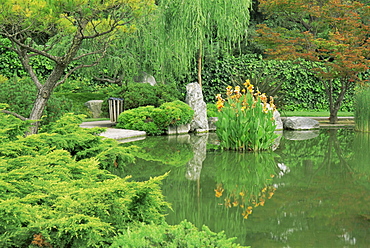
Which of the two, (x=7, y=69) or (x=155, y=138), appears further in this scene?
(x=7, y=69)

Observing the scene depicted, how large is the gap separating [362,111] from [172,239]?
11326mm

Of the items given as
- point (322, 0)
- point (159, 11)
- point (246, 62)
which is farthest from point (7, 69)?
point (322, 0)

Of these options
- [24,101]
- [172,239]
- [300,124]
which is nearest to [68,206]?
[172,239]

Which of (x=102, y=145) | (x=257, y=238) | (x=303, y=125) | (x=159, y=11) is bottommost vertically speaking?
(x=303, y=125)

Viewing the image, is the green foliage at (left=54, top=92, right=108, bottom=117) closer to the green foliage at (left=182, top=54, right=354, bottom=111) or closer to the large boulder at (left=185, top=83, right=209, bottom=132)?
the green foliage at (left=182, top=54, right=354, bottom=111)

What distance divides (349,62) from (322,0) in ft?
9.91

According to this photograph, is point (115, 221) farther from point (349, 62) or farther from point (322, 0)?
point (322, 0)

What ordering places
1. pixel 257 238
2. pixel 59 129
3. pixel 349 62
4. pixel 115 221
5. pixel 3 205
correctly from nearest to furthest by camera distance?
1. pixel 3 205
2. pixel 115 221
3. pixel 257 238
4. pixel 59 129
5. pixel 349 62

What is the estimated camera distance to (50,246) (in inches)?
82.9

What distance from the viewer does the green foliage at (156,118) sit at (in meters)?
11.1

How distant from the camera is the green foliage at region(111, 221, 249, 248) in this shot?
1.91 meters

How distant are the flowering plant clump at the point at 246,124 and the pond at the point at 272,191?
30cm

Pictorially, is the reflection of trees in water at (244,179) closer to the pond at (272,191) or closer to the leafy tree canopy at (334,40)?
the pond at (272,191)

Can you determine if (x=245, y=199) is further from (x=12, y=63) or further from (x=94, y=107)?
(x=12, y=63)
